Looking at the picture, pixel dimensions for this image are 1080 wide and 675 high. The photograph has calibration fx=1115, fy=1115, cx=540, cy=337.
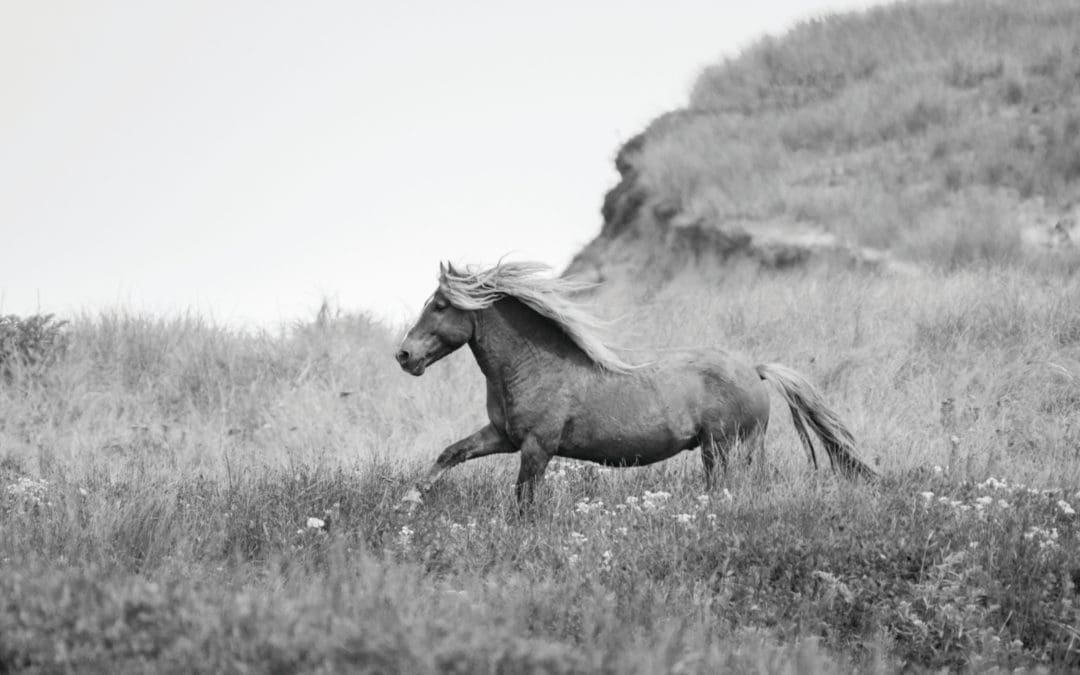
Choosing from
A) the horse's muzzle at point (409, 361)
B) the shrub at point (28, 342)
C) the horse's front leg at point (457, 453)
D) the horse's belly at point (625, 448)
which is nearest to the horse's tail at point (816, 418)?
the horse's belly at point (625, 448)

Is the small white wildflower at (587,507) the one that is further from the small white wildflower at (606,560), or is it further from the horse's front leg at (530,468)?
the small white wildflower at (606,560)

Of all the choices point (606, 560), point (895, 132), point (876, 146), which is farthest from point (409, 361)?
point (895, 132)

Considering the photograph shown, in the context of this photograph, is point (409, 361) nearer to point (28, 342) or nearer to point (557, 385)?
point (557, 385)

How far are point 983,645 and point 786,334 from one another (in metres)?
9.52

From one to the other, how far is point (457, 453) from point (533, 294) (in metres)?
1.13

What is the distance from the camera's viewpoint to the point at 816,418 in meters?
8.16

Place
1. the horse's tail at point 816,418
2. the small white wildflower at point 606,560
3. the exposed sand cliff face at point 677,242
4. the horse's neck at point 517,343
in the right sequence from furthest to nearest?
the exposed sand cliff face at point 677,242
the horse's tail at point 816,418
the horse's neck at point 517,343
the small white wildflower at point 606,560

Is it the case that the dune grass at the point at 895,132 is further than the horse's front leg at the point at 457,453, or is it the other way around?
the dune grass at the point at 895,132

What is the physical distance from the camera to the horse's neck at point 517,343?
718 centimetres

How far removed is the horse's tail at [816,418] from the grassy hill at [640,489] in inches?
11.8

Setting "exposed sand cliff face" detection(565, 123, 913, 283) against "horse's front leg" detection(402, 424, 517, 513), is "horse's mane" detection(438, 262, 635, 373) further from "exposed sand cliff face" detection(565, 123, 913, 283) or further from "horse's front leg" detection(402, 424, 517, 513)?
"exposed sand cliff face" detection(565, 123, 913, 283)

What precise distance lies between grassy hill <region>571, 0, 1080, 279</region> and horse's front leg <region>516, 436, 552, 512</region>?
1314cm

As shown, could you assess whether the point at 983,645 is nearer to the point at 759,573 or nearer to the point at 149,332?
the point at 759,573

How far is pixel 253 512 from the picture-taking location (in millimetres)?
Result: 6895
